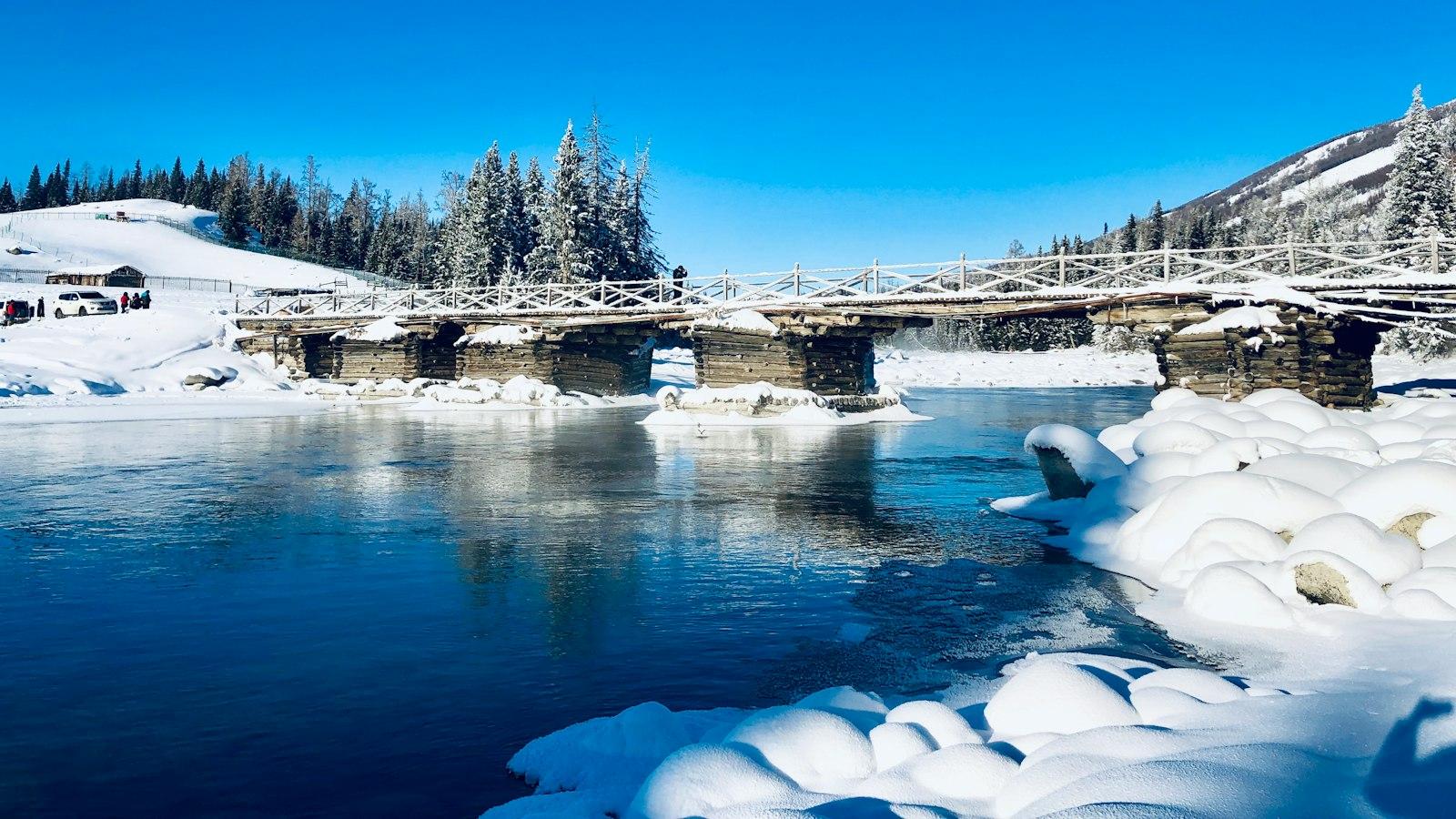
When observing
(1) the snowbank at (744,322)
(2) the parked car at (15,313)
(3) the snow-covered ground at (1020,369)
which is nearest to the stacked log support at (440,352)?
(1) the snowbank at (744,322)

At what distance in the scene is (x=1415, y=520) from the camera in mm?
7543

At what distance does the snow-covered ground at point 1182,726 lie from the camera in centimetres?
340

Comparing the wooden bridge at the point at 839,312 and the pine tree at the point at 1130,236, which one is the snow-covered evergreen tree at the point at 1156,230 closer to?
the pine tree at the point at 1130,236

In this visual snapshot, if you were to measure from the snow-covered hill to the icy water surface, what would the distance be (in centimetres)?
7498

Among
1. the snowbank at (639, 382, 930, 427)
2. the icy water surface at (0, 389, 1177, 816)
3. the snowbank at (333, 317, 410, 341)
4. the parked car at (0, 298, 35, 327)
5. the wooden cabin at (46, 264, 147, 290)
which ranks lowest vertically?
the icy water surface at (0, 389, 1177, 816)

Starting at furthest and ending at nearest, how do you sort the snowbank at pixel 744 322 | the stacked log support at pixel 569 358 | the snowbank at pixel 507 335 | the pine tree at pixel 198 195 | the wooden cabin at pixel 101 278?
the pine tree at pixel 198 195 < the wooden cabin at pixel 101 278 < the stacked log support at pixel 569 358 < the snowbank at pixel 507 335 < the snowbank at pixel 744 322

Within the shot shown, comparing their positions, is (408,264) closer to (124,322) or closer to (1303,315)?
(124,322)

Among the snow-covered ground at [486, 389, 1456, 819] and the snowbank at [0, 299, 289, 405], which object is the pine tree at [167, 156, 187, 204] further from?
the snow-covered ground at [486, 389, 1456, 819]

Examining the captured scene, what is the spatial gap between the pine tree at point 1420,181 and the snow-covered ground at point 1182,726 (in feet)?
149

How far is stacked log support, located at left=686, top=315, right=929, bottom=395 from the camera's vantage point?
98.3ft

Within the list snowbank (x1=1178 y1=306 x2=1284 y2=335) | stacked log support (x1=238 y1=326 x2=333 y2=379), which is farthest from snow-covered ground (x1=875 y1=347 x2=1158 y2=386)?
snowbank (x1=1178 y1=306 x2=1284 y2=335)

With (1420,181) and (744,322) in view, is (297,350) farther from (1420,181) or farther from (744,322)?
(1420,181)

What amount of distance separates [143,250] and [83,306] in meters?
50.1

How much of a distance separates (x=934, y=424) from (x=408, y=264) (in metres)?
85.0
